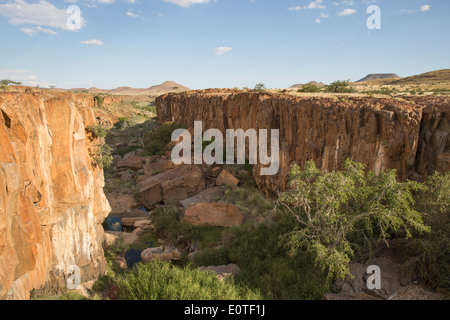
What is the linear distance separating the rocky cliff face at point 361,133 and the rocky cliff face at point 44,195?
11.2 meters

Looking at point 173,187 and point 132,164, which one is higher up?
point 132,164

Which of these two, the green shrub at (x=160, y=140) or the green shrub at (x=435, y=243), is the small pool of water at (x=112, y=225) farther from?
the green shrub at (x=435, y=243)

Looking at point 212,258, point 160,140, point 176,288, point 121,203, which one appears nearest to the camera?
point 176,288

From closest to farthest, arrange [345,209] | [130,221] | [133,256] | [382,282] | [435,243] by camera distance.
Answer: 1. [435,243]
2. [382,282]
3. [345,209]
4. [133,256]
5. [130,221]

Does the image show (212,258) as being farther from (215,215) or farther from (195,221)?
(195,221)

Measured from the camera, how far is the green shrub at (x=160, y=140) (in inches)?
1160

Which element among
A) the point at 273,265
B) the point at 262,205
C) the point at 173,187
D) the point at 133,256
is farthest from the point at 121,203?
the point at 273,265

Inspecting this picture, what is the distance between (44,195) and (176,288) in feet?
17.2

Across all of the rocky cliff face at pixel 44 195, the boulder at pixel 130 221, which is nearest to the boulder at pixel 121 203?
the boulder at pixel 130 221

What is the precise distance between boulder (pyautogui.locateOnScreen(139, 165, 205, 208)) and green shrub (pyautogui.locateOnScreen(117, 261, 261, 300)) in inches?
435

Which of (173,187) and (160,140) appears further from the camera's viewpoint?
(160,140)

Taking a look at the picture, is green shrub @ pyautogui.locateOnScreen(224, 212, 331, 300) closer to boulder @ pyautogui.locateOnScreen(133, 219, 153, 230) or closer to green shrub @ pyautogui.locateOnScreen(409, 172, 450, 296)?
green shrub @ pyautogui.locateOnScreen(409, 172, 450, 296)

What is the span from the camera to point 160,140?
102ft

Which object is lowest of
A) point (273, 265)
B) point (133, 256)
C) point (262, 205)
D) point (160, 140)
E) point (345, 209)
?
point (133, 256)
